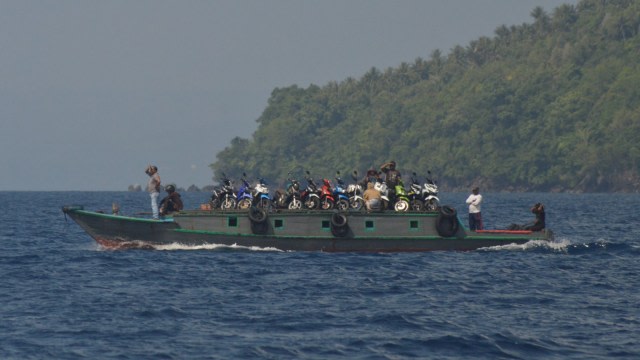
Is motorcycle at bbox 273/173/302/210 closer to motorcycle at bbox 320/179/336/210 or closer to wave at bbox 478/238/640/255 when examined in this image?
motorcycle at bbox 320/179/336/210

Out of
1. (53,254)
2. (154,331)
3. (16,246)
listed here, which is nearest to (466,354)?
(154,331)

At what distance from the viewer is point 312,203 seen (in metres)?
37.6

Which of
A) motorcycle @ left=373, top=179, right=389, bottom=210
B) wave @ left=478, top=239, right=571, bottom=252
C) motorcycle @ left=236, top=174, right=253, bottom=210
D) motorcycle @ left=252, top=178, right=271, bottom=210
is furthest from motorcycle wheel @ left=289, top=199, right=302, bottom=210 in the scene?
wave @ left=478, top=239, right=571, bottom=252

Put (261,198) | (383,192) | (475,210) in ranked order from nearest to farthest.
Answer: (383,192), (261,198), (475,210)

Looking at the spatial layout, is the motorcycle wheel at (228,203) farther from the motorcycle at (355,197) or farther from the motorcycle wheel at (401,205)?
the motorcycle wheel at (401,205)

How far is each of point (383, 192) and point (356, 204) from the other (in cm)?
101

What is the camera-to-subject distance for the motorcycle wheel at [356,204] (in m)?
37.3

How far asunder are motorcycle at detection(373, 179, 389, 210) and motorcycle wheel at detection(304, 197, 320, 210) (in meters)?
1.88

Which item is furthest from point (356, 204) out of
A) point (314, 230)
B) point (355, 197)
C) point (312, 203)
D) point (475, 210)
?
point (475, 210)

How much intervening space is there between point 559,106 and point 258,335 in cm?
16560

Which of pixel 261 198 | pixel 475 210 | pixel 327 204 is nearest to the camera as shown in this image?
pixel 327 204

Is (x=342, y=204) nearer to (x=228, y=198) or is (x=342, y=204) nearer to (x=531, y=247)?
(x=228, y=198)

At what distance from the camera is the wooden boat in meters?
36.8

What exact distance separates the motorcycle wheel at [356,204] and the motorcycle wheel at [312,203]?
3.50 ft
